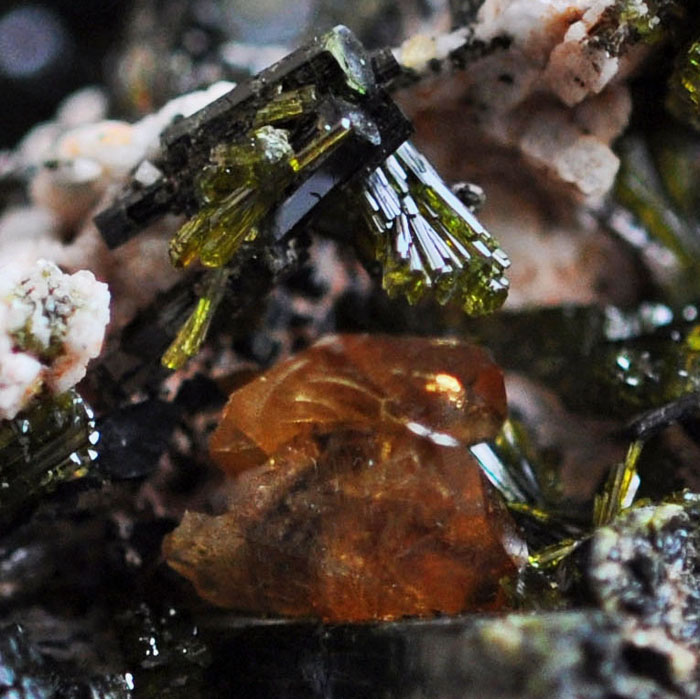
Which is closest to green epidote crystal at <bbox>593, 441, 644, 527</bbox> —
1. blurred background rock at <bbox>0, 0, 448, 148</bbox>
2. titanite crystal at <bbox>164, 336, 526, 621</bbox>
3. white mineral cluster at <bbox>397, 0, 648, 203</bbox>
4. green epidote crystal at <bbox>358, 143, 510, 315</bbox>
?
titanite crystal at <bbox>164, 336, 526, 621</bbox>

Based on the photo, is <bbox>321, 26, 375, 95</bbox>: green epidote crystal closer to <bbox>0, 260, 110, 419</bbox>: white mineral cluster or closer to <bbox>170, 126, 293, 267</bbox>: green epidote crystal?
<bbox>170, 126, 293, 267</bbox>: green epidote crystal

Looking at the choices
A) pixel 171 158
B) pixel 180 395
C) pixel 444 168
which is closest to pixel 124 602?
pixel 180 395

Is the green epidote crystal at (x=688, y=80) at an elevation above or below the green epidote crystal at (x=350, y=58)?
below

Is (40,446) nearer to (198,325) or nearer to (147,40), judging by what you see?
(198,325)

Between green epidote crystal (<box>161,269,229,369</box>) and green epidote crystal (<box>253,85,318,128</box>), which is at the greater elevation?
green epidote crystal (<box>253,85,318,128</box>)

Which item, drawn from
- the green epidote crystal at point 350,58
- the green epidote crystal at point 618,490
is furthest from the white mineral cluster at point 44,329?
the green epidote crystal at point 618,490

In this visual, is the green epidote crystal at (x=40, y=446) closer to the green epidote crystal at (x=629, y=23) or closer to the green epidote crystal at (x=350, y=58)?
the green epidote crystal at (x=350, y=58)

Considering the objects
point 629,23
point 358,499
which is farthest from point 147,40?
point 358,499
